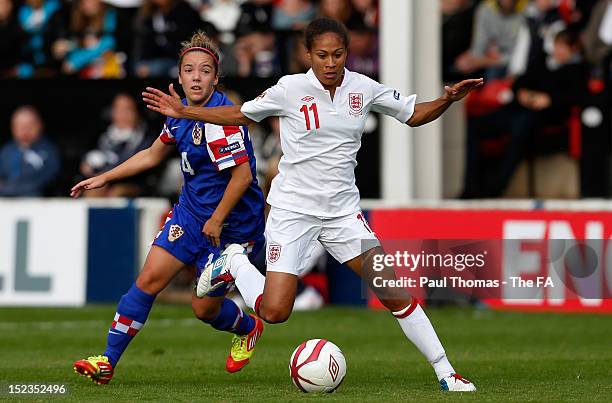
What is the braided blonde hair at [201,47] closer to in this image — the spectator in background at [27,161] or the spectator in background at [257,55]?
the spectator in background at [257,55]

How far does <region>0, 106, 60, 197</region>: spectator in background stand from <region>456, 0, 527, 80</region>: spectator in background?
5359 mm

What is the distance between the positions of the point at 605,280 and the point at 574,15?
21.3 feet

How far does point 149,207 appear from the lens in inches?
604

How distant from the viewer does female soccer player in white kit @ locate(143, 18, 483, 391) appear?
25.2 feet

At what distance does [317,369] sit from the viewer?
298 inches

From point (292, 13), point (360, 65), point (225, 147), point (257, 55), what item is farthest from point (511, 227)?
point (225, 147)

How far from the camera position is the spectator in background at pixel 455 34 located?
16.7m

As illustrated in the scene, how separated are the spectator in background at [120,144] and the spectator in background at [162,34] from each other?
25.9 inches

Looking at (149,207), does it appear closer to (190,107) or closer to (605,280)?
(605,280)

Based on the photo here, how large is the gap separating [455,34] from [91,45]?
4.71m

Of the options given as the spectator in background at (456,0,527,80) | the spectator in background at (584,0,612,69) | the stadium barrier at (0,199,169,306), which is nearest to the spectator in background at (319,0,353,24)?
the spectator in background at (456,0,527,80)

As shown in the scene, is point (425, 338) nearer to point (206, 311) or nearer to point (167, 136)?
point (206, 311)

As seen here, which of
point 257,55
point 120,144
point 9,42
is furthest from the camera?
point 9,42

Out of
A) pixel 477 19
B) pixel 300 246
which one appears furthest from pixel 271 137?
pixel 300 246
